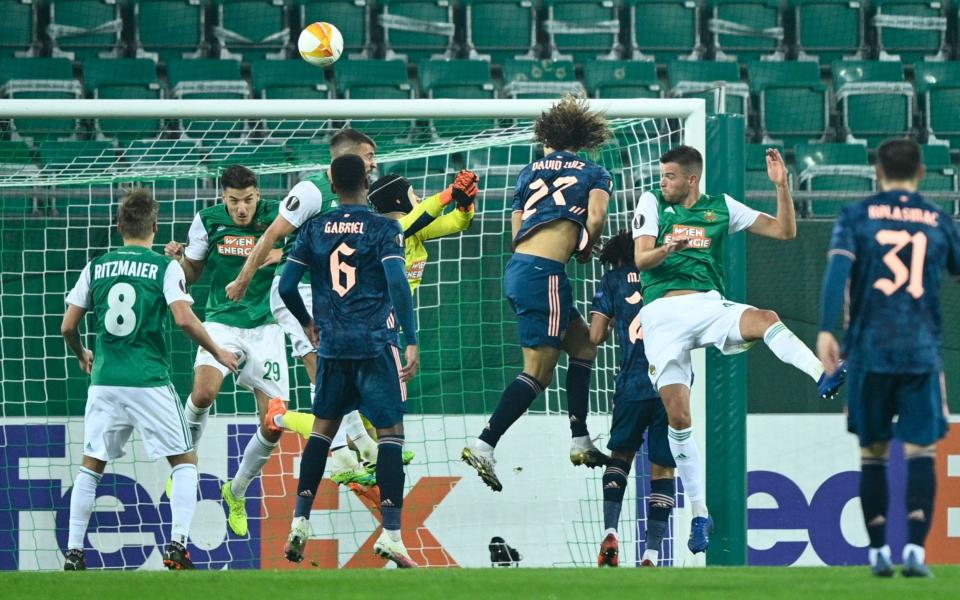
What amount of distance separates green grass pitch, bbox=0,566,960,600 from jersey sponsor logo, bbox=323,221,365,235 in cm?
178

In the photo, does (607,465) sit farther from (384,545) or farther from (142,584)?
(142,584)

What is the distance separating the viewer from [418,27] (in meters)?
14.8

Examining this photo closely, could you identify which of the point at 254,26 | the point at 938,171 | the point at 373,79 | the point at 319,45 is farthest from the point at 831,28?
the point at 319,45

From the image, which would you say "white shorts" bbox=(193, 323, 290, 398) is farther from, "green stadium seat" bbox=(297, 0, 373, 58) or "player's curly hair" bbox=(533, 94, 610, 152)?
"green stadium seat" bbox=(297, 0, 373, 58)

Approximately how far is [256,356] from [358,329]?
7.20ft

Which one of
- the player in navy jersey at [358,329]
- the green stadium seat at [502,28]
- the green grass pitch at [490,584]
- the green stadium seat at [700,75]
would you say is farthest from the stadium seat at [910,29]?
the green grass pitch at [490,584]

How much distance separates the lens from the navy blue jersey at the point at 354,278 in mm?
7320

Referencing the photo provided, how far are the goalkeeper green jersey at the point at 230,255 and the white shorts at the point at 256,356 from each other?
0.05 m

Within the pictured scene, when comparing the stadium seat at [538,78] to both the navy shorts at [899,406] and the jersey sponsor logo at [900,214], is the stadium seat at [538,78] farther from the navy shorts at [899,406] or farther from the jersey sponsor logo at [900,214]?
the navy shorts at [899,406]

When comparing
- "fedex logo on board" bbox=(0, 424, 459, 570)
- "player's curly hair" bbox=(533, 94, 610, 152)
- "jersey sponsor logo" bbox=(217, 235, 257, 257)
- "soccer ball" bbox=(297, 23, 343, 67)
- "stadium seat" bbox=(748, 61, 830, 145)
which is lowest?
"fedex logo on board" bbox=(0, 424, 459, 570)

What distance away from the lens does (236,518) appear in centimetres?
933

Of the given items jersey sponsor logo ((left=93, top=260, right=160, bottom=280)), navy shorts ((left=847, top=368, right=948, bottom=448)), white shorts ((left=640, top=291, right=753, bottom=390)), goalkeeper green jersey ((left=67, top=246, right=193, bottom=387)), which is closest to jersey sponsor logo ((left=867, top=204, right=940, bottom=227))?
navy shorts ((left=847, top=368, right=948, bottom=448))

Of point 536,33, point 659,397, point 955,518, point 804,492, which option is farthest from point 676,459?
point 536,33

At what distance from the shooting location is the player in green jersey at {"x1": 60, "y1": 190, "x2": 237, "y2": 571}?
788 cm
